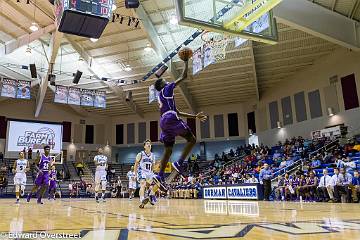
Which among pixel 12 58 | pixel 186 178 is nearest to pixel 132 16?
pixel 12 58

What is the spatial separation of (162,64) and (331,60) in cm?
1076

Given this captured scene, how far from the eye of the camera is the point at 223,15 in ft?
28.8

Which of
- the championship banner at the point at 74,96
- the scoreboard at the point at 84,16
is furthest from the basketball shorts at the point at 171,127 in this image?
the championship banner at the point at 74,96

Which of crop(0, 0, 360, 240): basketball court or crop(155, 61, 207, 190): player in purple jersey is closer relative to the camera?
crop(155, 61, 207, 190): player in purple jersey

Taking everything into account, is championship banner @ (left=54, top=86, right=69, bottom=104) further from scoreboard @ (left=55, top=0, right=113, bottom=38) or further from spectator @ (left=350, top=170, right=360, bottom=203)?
spectator @ (left=350, top=170, right=360, bottom=203)

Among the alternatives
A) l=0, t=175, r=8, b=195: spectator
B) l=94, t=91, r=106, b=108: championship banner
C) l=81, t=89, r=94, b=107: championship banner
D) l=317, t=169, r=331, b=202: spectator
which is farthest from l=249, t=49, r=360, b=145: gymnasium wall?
l=0, t=175, r=8, b=195: spectator

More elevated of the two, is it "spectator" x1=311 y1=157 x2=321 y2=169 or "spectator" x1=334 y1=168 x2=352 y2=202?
"spectator" x1=311 y1=157 x2=321 y2=169

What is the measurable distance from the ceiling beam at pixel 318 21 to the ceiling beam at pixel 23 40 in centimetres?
1147

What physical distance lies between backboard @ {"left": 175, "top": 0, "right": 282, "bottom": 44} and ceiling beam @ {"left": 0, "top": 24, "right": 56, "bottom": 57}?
37.3 ft

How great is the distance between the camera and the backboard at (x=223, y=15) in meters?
8.41

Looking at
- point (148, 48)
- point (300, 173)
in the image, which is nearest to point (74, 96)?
point (148, 48)

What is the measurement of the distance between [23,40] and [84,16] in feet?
41.5

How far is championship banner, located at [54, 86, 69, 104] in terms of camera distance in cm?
2047

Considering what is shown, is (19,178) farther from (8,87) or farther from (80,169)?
(80,169)
